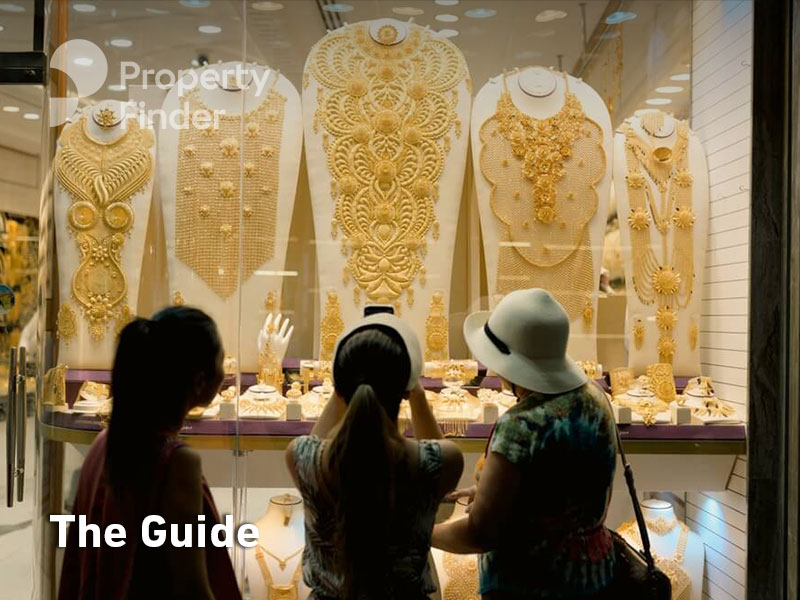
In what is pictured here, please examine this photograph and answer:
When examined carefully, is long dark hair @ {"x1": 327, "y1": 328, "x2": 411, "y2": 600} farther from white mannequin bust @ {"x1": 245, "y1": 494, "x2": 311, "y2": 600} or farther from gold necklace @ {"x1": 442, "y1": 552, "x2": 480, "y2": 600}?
gold necklace @ {"x1": 442, "y1": 552, "x2": 480, "y2": 600}

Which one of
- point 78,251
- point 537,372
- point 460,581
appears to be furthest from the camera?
point 460,581

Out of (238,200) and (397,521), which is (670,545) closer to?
(397,521)

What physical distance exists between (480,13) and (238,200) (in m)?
1.22

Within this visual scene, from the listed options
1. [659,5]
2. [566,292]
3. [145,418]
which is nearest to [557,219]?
[566,292]

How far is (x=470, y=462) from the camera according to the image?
2.52 meters

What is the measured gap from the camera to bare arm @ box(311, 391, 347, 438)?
1.74 metres

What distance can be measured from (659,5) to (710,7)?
0.63 feet

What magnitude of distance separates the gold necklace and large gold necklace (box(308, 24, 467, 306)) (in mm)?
960

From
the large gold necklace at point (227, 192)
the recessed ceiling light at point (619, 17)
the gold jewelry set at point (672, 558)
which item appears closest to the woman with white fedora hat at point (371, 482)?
the large gold necklace at point (227, 192)

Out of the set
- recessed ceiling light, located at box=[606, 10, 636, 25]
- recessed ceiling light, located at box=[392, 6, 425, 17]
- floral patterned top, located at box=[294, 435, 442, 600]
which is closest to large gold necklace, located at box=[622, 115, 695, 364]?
recessed ceiling light, located at box=[606, 10, 636, 25]

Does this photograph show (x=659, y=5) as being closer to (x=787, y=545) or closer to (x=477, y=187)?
(x=477, y=187)

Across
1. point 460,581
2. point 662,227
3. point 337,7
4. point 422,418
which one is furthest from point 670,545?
point 337,7

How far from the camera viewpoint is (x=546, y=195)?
2945mm

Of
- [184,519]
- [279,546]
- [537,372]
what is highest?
[537,372]
